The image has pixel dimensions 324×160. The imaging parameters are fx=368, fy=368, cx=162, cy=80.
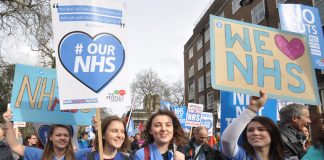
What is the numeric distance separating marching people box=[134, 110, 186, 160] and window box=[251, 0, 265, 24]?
74.3ft

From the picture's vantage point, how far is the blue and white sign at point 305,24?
6.09 m

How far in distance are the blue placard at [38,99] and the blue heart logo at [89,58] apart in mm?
1255

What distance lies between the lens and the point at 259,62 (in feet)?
12.5

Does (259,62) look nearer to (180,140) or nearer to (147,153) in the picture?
(180,140)

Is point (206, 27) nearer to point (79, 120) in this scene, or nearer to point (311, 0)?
point (311, 0)

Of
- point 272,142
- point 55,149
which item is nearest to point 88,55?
point 55,149

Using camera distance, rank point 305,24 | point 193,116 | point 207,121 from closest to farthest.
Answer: point 305,24
point 193,116
point 207,121

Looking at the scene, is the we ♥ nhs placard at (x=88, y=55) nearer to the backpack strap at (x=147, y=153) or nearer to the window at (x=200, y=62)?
the backpack strap at (x=147, y=153)

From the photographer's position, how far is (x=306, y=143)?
15.8 ft

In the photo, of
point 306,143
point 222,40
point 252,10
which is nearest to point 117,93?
point 222,40

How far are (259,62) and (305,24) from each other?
9.93 ft

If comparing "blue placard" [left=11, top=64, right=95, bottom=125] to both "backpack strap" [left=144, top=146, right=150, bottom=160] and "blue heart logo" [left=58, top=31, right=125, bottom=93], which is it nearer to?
"blue heart logo" [left=58, top=31, right=125, bottom=93]

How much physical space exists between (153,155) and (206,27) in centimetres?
3566

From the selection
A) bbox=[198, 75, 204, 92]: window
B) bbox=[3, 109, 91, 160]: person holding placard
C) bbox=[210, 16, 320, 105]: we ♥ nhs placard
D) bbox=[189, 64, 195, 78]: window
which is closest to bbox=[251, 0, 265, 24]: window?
bbox=[198, 75, 204, 92]: window
